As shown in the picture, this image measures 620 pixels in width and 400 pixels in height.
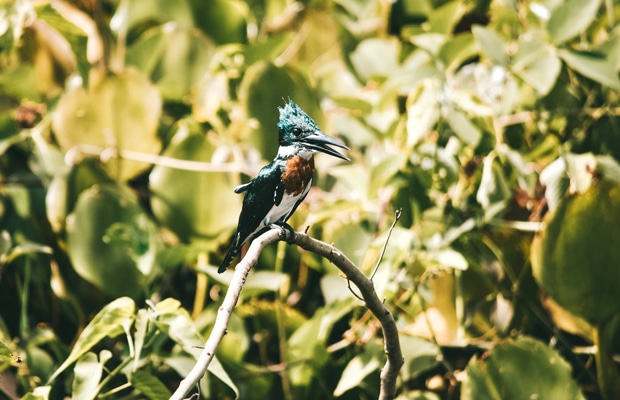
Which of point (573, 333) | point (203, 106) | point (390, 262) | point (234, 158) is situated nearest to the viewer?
point (390, 262)

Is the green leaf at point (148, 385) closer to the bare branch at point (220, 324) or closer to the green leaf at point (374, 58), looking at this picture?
the bare branch at point (220, 324)

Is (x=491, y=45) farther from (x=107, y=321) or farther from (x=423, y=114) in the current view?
(x=107, y=321)

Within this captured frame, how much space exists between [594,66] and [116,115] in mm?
1254

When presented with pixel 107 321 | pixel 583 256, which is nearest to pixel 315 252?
pixel 107 321

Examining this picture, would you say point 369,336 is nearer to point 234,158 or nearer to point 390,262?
point 390,262

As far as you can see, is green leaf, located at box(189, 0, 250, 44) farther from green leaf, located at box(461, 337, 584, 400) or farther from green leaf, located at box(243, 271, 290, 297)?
green leaf, located at box(461, 337, 584, 400)

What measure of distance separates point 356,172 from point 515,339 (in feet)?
1.92

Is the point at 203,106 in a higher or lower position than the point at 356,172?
higher

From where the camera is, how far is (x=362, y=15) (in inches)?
106

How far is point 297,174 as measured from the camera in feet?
4.76

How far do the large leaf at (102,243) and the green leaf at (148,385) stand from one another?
550 millimetres

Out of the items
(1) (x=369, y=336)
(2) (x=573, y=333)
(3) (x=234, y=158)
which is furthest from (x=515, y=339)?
(3) (x=234, y=158)

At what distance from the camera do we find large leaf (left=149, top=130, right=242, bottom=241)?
2.32 metres

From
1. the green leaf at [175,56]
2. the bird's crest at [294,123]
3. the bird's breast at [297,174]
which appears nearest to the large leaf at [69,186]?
the green leaf at [175,56]
